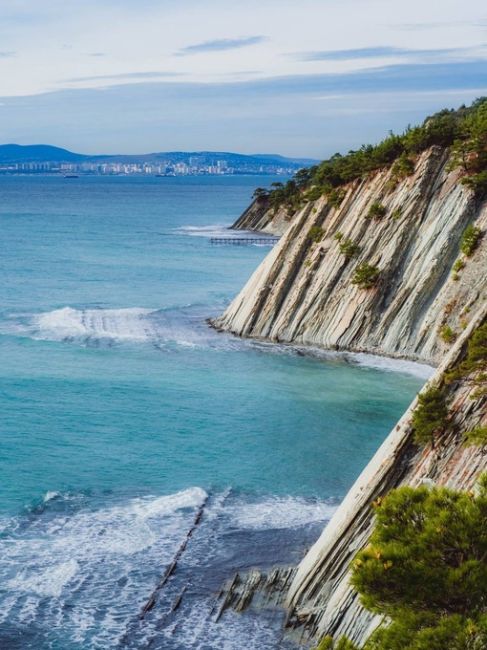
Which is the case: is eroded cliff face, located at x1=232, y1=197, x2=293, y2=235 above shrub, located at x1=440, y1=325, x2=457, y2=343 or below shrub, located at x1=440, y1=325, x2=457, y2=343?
Result: above

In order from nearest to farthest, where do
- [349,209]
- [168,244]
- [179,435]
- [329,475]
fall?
1. [329,475]
2. [179,435]
3. [349,209]
4. [168,244]

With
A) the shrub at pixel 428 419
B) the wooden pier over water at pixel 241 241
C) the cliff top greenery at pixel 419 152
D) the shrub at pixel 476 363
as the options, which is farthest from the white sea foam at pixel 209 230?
the shrub at pixel 428 419

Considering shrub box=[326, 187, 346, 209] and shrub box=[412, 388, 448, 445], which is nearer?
shrub box=[412, 388, 448, 445]

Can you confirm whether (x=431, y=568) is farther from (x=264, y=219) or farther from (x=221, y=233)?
(x=264, y=219)

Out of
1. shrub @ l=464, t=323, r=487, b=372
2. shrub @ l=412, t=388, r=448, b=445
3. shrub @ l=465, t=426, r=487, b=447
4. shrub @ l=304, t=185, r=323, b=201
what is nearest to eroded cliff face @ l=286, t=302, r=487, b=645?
shrub @ l=465, t=426, r=487, b=447

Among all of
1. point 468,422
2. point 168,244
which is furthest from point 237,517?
point 168,244

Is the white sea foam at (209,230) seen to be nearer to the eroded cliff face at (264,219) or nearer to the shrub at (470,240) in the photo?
the eroded cliff face at (264,219)

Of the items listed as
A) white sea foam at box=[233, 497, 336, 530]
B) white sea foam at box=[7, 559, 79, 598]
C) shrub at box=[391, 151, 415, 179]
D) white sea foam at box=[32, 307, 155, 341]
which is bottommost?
white sea foam at box=[7, 559, 79, 598]

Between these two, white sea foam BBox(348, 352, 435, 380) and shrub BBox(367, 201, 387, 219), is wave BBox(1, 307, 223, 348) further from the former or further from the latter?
shrub BBox(367, 201, 387, 219)

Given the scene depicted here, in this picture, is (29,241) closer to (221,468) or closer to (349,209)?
(349,209)
